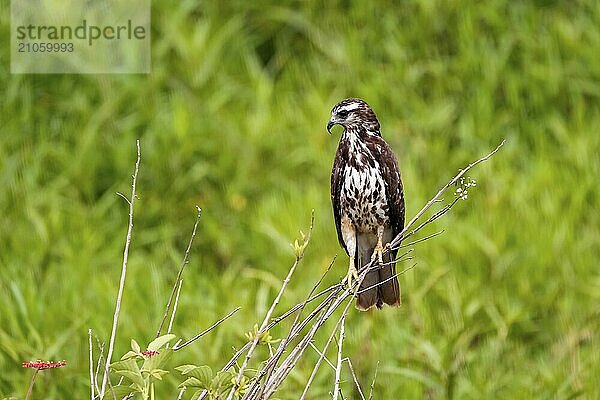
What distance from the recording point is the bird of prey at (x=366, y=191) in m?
3.34

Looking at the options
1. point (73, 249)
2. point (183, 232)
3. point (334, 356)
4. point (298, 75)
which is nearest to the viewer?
point (334, 356)

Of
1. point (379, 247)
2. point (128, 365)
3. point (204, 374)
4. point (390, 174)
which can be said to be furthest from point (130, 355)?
point (390, 174)

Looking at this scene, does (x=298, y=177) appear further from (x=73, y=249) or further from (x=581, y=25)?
(x=581, y=25)

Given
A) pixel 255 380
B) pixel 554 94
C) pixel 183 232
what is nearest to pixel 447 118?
pixel 554 94

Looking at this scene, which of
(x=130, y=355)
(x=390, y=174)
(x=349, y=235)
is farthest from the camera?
(x=349, y=235)

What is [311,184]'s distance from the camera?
5.93 m

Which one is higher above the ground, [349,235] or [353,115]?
[353,115]

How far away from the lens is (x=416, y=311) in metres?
4.96

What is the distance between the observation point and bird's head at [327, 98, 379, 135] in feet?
10.9

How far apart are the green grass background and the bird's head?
1.34 meters

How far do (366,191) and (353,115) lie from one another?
0.84 feet

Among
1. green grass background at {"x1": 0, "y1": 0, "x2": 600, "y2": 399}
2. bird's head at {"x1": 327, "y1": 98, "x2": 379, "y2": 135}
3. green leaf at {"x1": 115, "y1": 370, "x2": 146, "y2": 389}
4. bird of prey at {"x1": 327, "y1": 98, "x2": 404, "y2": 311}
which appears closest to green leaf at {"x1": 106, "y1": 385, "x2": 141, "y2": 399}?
→ green leaf at {"x1": 115, "y1": 370, "x2": 146, "y2": 389}

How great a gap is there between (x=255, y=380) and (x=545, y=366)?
2454 mm

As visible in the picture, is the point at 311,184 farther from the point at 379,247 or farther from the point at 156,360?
the point at 156,360
